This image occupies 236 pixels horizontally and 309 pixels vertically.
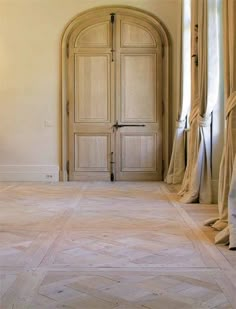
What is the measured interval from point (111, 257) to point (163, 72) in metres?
5.35

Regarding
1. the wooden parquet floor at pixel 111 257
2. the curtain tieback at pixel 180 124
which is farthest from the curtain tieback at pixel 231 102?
the curtain tieback at pixel 180 124

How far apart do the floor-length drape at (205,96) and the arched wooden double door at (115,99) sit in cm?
224

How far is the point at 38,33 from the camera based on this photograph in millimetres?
7535

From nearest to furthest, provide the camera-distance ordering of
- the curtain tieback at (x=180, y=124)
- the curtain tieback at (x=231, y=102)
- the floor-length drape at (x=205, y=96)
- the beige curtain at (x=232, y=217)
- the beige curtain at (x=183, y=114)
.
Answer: the beige curtain at (x=232, y=217) < the curtain tieback at (x=231, y=102) < the floor-length drape at (x=205, y=96) < the beige curtain at (x=183, y=114) < the curtain tieback at (x=180, y=124)

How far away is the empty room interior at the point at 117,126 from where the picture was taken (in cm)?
358

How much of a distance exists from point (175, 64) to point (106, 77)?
1.26 metres

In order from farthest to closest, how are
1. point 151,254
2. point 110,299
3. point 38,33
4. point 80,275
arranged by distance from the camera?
point 38,33 → point 151,254 → point 80,275 → point 110,299

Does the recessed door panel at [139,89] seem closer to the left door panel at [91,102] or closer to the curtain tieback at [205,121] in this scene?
the left door panel at [91,102]

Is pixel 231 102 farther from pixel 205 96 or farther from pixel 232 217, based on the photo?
pixel 205 96

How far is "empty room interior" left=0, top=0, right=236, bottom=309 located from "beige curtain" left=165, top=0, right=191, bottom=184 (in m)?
0.02

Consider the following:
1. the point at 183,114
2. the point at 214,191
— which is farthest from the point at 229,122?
the point at 183,114

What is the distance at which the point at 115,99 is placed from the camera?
7.60 metres

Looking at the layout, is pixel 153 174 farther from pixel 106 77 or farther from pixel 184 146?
pixel 106 77

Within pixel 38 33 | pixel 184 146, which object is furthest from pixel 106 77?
pixel 184 146
